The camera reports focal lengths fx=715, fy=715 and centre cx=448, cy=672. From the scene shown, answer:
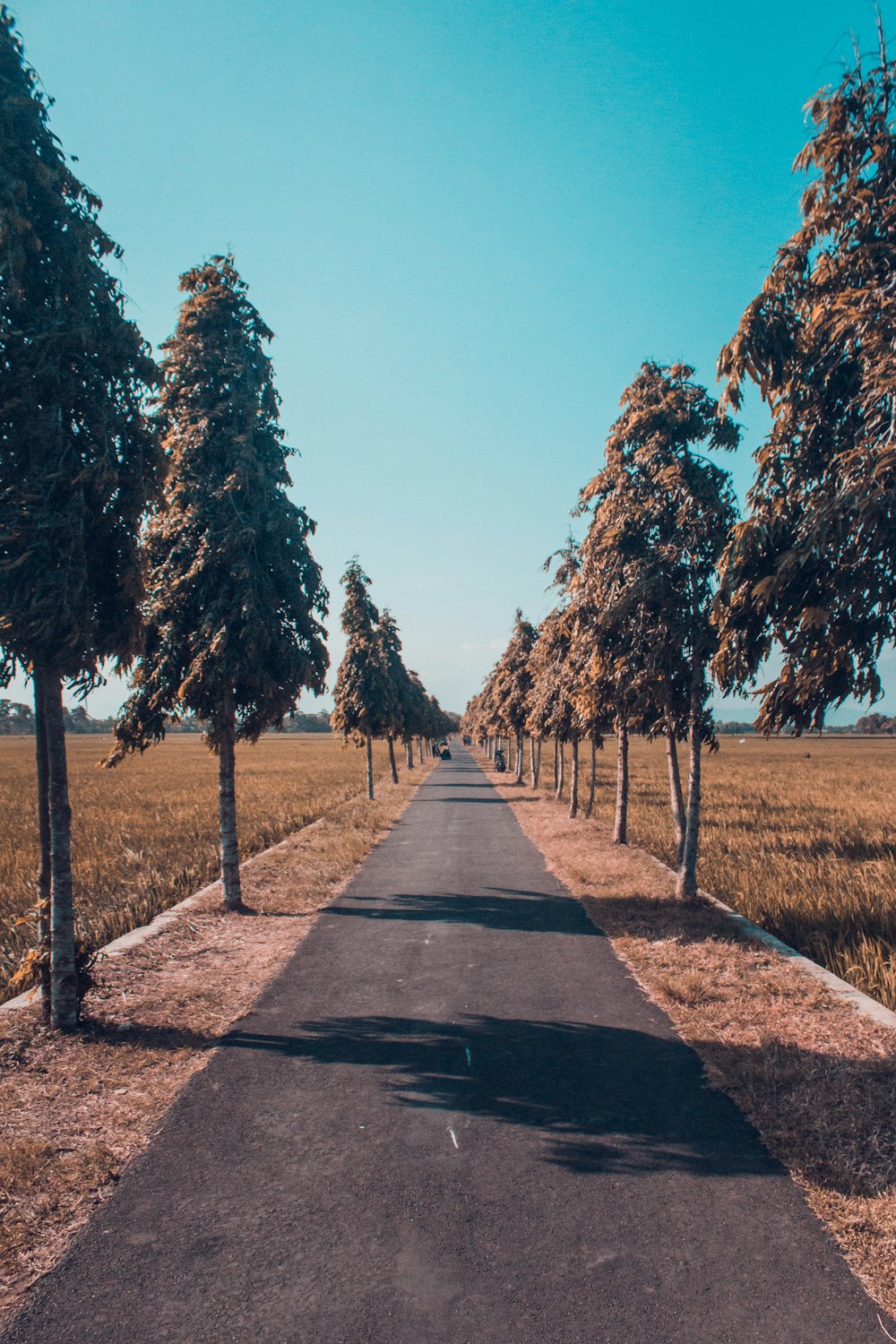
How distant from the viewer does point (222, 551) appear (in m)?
9.95

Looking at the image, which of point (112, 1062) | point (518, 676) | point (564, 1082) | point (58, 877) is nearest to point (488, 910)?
point (564, 1082)

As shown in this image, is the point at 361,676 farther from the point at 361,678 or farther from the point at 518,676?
the point at 518,676

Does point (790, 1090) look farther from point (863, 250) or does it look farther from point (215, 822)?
point (215, 822)

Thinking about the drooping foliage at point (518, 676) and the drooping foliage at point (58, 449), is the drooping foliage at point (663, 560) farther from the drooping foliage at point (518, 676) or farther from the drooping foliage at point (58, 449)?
the drooping foliage at point (518, 676)

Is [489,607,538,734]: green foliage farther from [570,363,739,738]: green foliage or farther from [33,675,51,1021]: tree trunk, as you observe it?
[33,675,51,1021]: tree trunk

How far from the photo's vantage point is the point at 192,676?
10.1m

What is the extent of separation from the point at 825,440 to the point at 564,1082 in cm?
517

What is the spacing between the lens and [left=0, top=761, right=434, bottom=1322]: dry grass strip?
3.78 m

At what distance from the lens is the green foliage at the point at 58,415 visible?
227 inches

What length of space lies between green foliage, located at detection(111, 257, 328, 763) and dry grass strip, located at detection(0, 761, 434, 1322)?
3.15 meters

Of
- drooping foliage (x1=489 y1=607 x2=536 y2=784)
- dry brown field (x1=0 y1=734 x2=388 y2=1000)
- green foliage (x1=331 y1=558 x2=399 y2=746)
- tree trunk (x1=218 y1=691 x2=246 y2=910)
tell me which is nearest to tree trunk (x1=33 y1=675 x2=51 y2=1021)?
dry brown field (x1=0 y1=734 x2=388 y2=1000)

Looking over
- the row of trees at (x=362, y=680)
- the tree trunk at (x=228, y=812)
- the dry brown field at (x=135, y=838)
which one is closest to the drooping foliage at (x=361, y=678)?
the row of trees at (x=362, y=680)

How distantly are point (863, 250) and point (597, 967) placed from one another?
6884 mm

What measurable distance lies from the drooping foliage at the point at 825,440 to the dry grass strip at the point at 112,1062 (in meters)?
5.26
